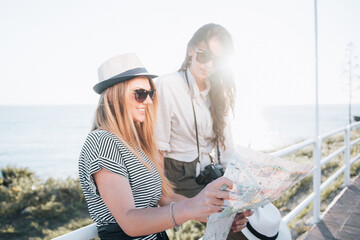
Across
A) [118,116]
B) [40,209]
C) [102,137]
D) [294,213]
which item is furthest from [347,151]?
[40,209]

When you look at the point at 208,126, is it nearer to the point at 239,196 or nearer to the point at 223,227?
the point at 223,227

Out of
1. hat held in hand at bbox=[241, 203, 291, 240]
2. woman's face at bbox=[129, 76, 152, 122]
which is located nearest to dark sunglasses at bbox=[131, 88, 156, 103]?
woman's face at bbox=[129, 76, 152, 122]

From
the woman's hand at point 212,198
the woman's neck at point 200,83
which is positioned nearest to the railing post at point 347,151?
the woman's neck at point 200,83

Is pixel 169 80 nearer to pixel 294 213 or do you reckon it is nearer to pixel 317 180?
pixel 294 213

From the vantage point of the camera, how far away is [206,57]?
2119 millimetres

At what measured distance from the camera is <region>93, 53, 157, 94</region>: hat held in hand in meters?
1.40

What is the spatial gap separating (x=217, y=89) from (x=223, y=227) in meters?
1.21

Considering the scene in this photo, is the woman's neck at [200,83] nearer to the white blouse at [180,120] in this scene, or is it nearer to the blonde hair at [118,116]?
the white blouse at [180,120]

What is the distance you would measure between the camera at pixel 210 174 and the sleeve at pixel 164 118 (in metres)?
0.27

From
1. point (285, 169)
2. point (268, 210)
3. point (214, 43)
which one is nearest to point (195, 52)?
point (214, 43)

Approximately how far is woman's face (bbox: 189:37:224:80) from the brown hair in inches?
1.2

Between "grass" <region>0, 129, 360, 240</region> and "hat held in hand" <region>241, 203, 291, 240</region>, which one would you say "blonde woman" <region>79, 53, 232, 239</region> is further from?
"grass" <region>0, 129, 360, 240</region>

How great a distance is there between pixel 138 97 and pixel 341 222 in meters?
3.40

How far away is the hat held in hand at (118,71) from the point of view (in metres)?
1.40
